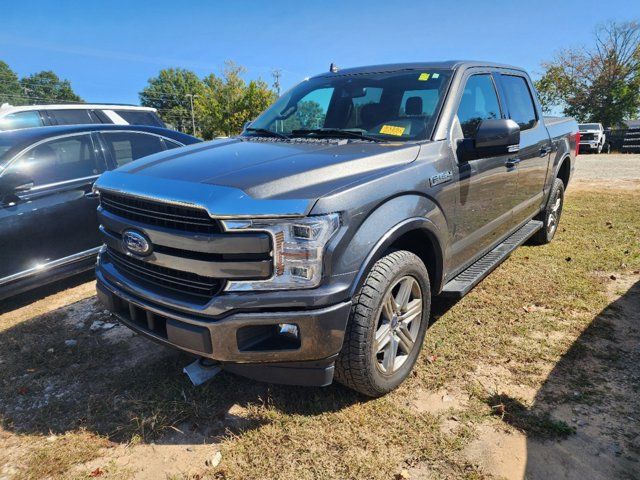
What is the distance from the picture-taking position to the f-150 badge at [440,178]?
267 centimetres

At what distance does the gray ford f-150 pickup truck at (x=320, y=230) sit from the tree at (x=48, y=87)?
322ft

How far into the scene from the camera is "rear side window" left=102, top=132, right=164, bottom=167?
501cm

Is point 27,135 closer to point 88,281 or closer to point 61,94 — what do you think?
point 88,281

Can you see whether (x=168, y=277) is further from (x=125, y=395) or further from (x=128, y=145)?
(x=128, y=145)

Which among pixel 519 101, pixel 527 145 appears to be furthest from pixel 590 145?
pixel 527 145

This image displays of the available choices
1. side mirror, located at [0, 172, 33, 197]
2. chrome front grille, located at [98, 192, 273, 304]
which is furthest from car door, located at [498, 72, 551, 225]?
side mirror, located at [0, 172, 33, 197]

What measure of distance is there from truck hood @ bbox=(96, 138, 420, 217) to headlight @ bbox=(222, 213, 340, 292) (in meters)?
0.05

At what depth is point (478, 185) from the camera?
10.5 feet

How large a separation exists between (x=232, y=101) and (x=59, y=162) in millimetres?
37505

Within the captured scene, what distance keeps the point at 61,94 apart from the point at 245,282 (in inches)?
4090

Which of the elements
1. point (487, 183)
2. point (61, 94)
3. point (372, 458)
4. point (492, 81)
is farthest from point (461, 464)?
point (61, 94)

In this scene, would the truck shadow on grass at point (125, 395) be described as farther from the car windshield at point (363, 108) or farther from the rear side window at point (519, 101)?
the rear side window at point (519, 101)

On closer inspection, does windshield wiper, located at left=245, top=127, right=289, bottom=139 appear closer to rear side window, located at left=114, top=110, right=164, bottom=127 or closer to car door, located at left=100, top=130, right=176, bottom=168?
car door, located at left=100, top=130, right=176, bottom=168

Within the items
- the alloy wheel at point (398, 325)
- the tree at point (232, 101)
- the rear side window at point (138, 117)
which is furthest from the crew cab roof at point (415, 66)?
the tree at point (232, 101)
